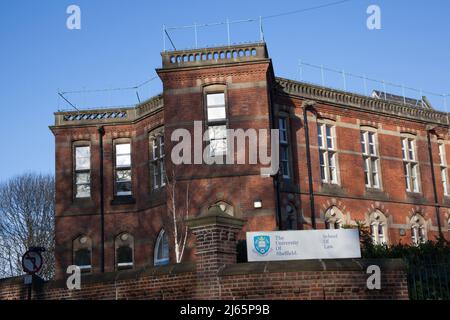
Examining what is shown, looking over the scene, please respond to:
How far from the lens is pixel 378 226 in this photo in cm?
2908

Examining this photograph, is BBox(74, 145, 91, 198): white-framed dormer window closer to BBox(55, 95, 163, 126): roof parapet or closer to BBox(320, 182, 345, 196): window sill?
BBox(55, 95, 163, 126): roof parapet

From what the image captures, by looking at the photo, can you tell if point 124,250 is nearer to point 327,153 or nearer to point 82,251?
point 82,251

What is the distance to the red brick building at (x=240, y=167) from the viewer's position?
24.5 meters

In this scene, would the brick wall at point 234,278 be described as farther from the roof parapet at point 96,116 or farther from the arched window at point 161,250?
the roof parapet at point 96,116

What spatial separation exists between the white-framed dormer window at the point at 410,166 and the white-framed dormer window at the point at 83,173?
1502 cm

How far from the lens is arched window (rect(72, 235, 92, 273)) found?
28.8m

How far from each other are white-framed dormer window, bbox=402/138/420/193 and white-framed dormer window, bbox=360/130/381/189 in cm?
194

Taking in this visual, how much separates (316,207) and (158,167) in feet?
22.8

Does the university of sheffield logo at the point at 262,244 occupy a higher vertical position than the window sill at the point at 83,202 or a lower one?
lower

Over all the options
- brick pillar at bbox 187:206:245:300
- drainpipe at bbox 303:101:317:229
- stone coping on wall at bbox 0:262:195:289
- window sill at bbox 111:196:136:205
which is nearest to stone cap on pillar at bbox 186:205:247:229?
brick pillar at bbox 187:206:245:300

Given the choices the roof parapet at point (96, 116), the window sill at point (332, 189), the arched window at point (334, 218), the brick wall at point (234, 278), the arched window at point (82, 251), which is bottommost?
the brick wall at point (234, 278)

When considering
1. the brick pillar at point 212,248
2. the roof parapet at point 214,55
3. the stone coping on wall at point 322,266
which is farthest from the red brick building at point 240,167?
the stone coping on wall at point 322,266

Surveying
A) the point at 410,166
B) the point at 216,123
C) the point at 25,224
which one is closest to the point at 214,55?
the point at 216,123

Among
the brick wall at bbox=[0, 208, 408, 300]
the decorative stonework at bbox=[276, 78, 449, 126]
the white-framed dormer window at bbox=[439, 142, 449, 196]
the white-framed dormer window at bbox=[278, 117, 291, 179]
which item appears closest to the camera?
the brick wall at bbox=[0, 208, 408, 300]
